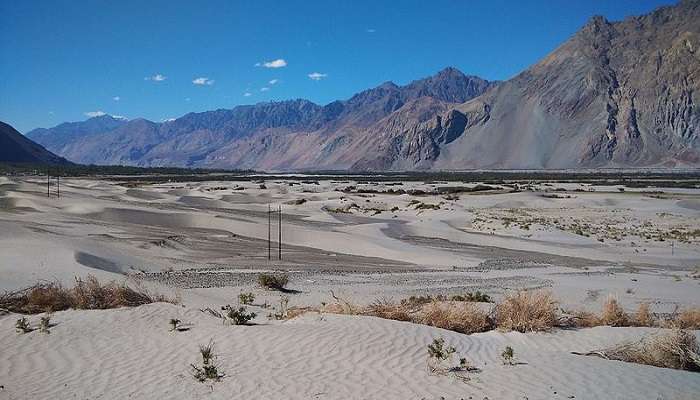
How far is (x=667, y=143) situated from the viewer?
572ft

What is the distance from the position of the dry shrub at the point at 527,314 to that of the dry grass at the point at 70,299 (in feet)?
27.1

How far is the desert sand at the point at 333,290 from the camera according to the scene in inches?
313

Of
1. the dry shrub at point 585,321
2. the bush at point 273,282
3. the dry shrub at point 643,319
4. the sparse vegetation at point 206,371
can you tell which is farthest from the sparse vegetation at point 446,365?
the bush at point 273,282

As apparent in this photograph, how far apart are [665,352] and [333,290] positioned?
1101 centimetres

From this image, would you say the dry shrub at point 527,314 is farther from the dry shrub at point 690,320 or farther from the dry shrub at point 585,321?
the dry shrub at point 690,320

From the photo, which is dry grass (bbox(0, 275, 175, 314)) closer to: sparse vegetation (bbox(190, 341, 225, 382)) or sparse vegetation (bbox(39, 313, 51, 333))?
sparse vegetation (bbox(39, 313, 51, 333))

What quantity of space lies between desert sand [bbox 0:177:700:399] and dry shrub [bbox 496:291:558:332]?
0.42 m

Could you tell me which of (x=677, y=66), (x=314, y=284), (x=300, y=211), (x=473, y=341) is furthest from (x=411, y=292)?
(x=677, y=66)

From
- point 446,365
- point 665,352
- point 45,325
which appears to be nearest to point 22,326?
point 45,325

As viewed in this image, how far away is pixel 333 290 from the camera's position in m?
18.5

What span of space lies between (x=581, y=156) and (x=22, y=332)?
19141 cm

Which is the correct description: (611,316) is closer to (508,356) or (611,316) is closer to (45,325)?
(508,356)

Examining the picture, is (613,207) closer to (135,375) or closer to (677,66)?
(135,375)

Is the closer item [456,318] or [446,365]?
[446,365]
